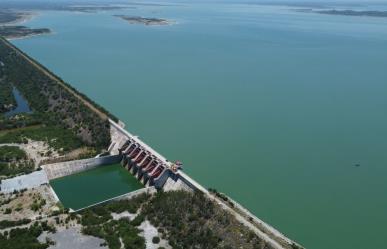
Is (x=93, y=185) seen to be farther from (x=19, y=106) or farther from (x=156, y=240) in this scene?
(x=19, y=106)

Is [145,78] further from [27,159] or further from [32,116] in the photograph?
[27,159]

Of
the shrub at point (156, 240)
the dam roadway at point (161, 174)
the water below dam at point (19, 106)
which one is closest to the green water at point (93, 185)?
the dam roadway at point (161, 174)

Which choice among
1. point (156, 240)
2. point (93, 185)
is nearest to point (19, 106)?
point (93, 185)

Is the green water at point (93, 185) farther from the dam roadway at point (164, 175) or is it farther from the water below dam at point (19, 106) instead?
the water below dam at point (19, 106)

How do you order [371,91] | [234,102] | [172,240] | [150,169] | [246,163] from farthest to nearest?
[371,91], [234,102], [246,163], [150,169], [172,240]

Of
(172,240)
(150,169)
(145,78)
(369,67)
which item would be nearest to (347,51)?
(369,67)

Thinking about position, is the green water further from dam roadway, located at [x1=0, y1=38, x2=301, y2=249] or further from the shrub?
the shrub

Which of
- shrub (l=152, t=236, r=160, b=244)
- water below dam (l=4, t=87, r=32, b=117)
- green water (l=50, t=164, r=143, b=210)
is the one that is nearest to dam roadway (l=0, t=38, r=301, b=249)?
green water (l=50, t=164, r=143, b=210)
